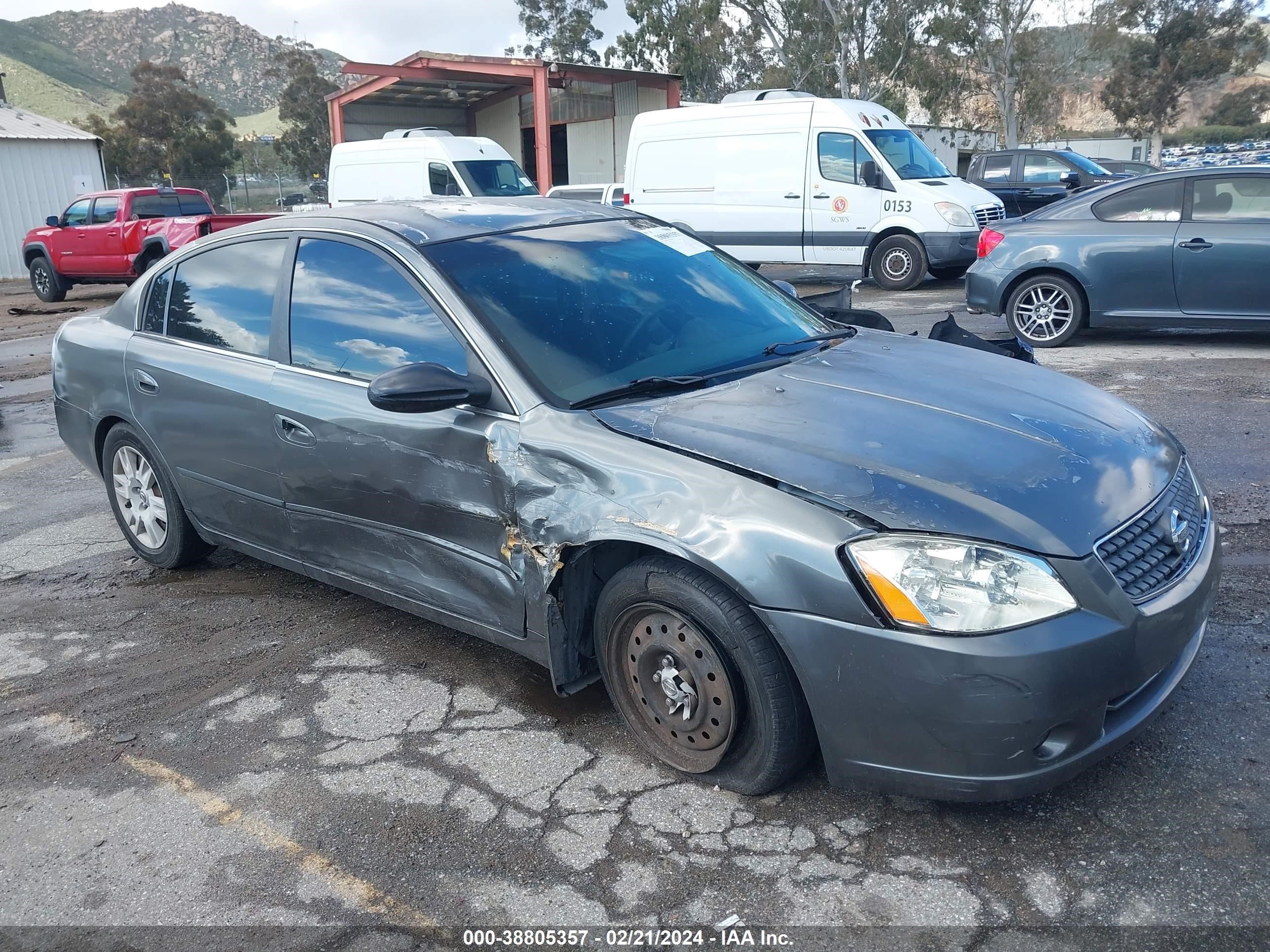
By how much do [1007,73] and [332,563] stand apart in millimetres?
40388

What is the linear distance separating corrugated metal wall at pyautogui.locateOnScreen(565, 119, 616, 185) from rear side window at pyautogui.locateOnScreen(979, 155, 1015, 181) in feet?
47.8

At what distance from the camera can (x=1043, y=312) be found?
888 centimetres

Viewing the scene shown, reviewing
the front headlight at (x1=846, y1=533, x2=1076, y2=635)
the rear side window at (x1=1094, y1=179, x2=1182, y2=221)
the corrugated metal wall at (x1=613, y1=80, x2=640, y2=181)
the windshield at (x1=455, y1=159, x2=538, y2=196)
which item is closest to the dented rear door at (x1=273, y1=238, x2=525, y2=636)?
the front headlight at (x1=846, y1=533, x2=1076, y2=635)

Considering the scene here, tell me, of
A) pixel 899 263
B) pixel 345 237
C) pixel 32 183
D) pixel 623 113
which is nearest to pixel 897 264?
pixel 899 263

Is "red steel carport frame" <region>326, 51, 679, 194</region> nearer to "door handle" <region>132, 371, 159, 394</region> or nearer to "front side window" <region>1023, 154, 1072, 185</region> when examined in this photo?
"front side window" <region>1023, 154, 1072, 185</region>

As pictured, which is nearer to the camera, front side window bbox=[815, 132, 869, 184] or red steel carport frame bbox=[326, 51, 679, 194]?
front side window bbox=[815, 132, 869, 184]

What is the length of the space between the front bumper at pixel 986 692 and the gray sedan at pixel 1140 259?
21.1 feet

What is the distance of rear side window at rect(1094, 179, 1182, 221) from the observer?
26.9 feet

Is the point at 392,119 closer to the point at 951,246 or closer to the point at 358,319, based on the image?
the point at 951,246

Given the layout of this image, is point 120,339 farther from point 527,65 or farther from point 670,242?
point 527,65

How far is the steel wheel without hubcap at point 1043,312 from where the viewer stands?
28.8ft

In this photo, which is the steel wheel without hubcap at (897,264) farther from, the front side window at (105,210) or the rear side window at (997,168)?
the front side window at (105,210)

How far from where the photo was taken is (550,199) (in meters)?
4.42

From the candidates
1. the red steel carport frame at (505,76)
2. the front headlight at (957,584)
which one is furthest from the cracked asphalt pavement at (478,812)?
the red steel carport frame at (505,76)
